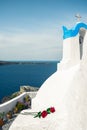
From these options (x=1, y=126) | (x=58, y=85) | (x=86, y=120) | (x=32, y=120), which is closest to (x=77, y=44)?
(x=58, y=85)

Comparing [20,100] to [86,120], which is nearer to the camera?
[86,120]

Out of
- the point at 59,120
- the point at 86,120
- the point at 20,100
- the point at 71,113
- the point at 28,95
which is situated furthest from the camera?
the point at 28,95

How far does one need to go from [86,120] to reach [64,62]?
909cm

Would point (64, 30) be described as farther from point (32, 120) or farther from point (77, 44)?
point (32, 120)

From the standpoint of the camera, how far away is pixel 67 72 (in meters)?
15.2

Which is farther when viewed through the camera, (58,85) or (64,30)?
(64,30)

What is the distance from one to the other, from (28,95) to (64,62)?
659cm

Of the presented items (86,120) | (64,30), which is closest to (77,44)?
(64,30)

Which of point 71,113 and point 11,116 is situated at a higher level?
point 71,113

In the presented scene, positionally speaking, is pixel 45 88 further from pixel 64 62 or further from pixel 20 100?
pixel 20 100

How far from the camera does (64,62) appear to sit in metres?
16.2

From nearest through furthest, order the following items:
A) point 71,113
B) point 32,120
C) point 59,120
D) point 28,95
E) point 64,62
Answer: point 71,113 < point 59,120 < point 32,120 < point 64,62 < point 28,95

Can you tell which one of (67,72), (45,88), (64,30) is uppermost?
(64,30)

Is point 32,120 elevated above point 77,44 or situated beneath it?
situated beneath
